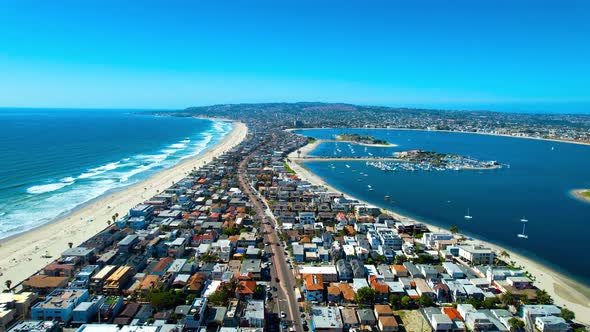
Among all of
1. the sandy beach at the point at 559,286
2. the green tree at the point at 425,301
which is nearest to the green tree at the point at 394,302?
the green tree at the point at 425,301

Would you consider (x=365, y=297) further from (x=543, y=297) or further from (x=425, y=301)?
(x=543, y=297)

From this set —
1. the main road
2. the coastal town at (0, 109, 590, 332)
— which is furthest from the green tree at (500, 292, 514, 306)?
the main road

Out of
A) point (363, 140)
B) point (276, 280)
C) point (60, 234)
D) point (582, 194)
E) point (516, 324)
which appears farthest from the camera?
point (363, 140)

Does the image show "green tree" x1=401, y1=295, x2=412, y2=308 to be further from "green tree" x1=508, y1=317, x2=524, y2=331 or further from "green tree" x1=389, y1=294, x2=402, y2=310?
"green tree" x1=508, y1=317, x2=524, y2=331

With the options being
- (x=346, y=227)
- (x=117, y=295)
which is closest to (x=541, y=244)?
(x=346, y=227)

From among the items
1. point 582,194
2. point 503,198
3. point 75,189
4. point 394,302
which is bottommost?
point 582,194

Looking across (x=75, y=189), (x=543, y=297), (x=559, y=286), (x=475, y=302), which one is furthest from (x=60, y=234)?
(x=559, y=286)

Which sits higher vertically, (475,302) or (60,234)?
(60,234)
